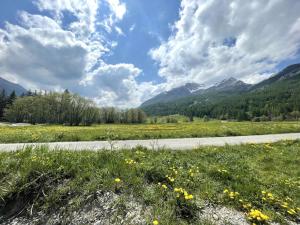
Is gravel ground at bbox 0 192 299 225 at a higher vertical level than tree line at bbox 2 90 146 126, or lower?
lower

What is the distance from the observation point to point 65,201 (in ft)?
14.5

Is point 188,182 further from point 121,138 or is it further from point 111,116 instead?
point 111,116

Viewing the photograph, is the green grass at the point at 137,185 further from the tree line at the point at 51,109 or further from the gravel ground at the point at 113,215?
the tree line at the point at 51,109

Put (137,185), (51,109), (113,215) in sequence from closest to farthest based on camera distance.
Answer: (113,215)
(137,185)
(51,109)

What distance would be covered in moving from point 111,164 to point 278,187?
5716mm

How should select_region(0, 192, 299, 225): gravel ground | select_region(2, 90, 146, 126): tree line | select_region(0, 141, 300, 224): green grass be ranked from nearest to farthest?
select_region(0, 192, 299, 225): gravel ground → select_region(0, 141, 300, 224): green grass → select_region(2, 90, 146, 126): tree line

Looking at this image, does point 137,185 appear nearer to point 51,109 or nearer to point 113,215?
point 113,215

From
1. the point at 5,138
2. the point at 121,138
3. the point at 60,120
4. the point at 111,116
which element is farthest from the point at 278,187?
the point at 111,116

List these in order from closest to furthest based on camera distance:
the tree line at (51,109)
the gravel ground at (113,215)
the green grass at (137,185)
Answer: the gravel ground at (113,215), the green grass at (137,185), the tree line at (51,109)

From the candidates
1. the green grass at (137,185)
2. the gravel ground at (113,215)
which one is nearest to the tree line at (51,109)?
the green grass at (137,185)

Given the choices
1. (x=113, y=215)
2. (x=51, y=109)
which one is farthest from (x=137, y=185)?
(x=51, y=109)

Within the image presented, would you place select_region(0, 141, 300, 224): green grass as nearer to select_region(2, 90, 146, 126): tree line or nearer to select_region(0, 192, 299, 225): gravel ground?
select_region(0, 192, 299, 225): gravel ground

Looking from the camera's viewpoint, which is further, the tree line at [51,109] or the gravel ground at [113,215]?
the tree line at [51,109]

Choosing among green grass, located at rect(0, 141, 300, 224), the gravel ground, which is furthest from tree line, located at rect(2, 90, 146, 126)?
the gravel ground
